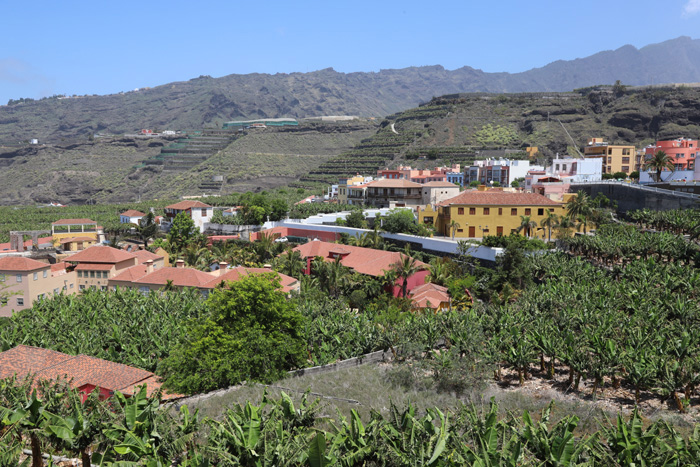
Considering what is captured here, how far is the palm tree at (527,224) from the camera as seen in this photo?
54.0 metres

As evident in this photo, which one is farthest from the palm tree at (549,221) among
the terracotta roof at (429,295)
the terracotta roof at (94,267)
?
the terracotta roof at (94,267)

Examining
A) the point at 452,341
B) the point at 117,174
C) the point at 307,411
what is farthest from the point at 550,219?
→ the point at 117,174

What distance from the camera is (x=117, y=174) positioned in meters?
164

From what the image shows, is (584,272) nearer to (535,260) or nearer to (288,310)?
(535,260)

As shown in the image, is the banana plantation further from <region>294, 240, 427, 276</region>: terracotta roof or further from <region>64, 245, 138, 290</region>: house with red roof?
<region>64, 245, 138, 290</region>: house with red roof

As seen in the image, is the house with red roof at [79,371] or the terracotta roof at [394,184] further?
the terracotta roof at [394,184]

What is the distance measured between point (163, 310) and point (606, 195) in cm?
5358

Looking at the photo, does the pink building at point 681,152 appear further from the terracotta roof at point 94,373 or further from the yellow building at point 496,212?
the terracotta roof at point 94,373

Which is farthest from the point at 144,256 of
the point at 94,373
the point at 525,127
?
the point at 525,127

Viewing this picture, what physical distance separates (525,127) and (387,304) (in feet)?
338

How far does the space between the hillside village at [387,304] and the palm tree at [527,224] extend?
191 mm

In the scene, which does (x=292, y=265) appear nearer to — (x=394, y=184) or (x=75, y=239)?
(x=394, y=184)

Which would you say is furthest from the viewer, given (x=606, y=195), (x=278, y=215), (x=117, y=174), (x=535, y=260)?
(x=117, y=174)

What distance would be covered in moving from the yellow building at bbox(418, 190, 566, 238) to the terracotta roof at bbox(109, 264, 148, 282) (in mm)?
31252
